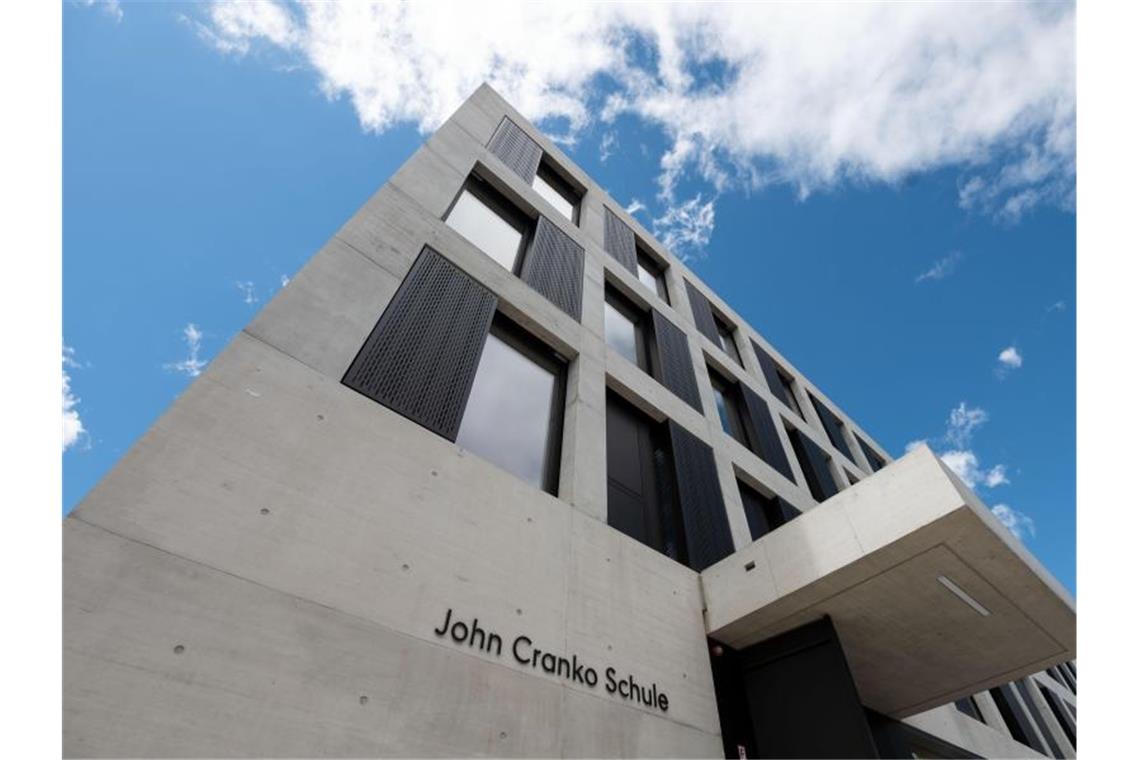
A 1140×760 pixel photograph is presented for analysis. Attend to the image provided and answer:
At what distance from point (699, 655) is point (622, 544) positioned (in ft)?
5.17

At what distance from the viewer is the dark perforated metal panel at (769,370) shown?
1665 cm

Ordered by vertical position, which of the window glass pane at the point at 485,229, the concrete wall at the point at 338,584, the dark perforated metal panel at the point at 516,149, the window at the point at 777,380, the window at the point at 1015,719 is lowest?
the concrete wall at the point at 338,584

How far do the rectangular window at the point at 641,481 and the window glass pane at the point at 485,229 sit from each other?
329 cm

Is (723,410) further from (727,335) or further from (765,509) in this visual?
(727,335)

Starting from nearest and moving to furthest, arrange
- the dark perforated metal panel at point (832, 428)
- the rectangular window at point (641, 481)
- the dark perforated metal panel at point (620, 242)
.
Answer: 1. the rectangular window at point (641, 481)
2. the dark perforated metal panel at point (620, 242)
3. the dark perforated metal panel at point (832, 428)

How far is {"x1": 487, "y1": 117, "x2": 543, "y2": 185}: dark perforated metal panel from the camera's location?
36.1ft

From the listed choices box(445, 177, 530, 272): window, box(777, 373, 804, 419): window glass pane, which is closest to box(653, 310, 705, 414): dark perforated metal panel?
box(445, 177, 530, 272): window

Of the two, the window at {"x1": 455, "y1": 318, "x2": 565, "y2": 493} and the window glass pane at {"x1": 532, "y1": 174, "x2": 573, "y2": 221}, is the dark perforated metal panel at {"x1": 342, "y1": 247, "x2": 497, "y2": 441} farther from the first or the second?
the window glass pane at {"x1": 532, "y1": 174, "x2": 573, "y2": 221}

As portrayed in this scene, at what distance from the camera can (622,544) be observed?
6672 millimetres

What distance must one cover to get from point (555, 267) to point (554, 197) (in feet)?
12.2

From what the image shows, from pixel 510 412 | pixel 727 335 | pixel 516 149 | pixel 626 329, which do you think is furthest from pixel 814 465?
pixel 516 149

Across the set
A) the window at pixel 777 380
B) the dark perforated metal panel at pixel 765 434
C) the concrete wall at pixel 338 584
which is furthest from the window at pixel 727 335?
the concrete wall at pixel 338 584

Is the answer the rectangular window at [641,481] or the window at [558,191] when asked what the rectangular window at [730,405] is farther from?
the window at [558,191]
